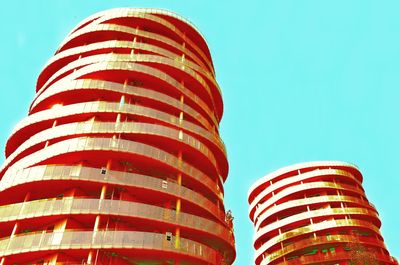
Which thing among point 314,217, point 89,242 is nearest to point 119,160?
point 89,242

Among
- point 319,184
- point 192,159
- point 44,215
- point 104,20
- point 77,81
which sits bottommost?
point 44,215

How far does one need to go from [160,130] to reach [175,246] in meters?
11.1

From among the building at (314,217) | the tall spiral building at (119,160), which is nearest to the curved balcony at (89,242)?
the tall spiral building at (119,160)

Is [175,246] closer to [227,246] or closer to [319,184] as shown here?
[227,246]

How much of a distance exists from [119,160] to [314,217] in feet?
124

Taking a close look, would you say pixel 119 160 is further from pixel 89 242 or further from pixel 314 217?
pixel 314 217

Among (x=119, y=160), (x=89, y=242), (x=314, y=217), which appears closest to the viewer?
(x=89, y=242)

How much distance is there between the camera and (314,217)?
59156 millimetres

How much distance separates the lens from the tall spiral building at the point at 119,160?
2866 cm

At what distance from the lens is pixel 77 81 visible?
37906 millimetres

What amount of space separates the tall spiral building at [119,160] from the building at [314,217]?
70.0 feet

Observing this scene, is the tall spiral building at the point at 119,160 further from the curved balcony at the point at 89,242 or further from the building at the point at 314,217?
the building at the point at 314,217

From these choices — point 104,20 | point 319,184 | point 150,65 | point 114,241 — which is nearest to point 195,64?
point 150,65

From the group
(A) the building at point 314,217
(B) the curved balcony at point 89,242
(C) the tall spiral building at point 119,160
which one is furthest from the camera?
(A) the building at point 314,217
